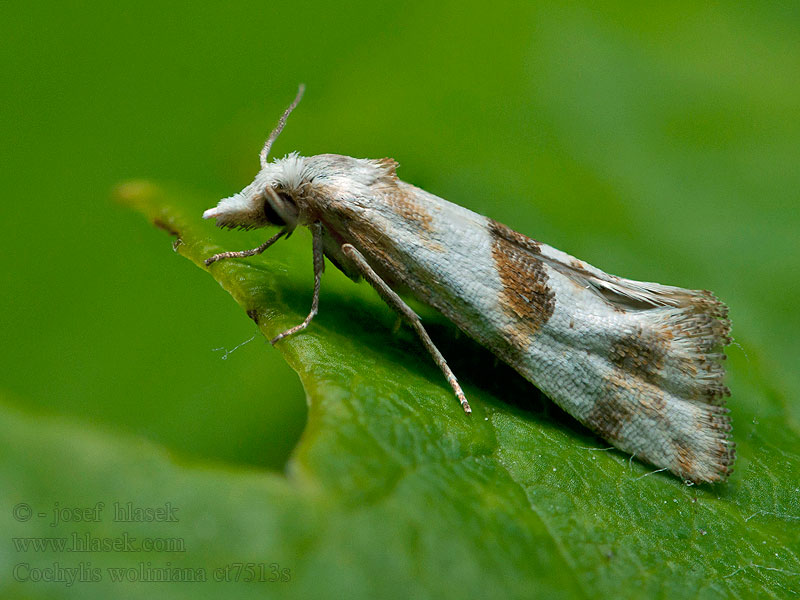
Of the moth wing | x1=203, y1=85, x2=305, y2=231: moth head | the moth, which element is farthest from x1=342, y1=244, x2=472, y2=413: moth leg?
the moth wing

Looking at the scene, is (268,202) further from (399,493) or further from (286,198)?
(399,493)

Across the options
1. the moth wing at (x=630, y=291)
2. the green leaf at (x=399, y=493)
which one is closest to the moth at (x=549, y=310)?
the moth wing at (x=630, y=291)

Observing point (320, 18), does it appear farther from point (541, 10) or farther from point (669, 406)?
point (669, 406)

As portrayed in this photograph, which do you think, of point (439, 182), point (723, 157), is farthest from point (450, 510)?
point (723, 157)

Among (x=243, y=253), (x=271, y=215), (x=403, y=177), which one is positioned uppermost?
(x=403, y=177)

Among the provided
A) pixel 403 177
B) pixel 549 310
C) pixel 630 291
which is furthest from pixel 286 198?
pixel 630 291

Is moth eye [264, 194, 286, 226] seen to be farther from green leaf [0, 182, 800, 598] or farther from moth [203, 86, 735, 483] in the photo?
green leaf [0, 182, 800, 598]
